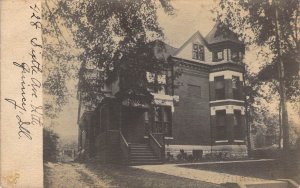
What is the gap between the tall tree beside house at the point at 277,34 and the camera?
386cm

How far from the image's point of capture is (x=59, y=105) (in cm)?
322

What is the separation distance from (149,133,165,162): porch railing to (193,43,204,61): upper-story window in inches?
31.5

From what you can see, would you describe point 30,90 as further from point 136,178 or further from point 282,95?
point 282,95

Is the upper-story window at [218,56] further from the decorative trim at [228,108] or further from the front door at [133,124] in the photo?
the front door at [133,124]

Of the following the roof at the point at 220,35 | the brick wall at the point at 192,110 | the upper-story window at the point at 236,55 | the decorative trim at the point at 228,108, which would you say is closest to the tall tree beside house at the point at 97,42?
the brick wall at the point at 192,110

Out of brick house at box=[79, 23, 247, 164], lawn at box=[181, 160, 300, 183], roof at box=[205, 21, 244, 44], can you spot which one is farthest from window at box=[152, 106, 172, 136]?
roof at box=[205, 21, 244, 44]

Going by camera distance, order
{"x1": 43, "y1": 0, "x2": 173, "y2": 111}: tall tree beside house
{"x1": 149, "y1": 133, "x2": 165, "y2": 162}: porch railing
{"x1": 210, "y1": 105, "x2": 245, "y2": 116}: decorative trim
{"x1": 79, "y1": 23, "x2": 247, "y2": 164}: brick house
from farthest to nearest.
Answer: {"x1": 210, "y1": 105, "x2": 245, "y2": 116}: decorative trim, {"x1": 149, "y1": 133, "x2": 165, "y2": 162}: porch railing, {"x1": 79, "y1": 23, "x2": 247, "y2": 164}: brick house, {"x1": 43, "y1": 0, "x2": 173, "y2": 111}: tall tree beside house

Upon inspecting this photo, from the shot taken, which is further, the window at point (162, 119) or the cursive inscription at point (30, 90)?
the window at point (162, 119)

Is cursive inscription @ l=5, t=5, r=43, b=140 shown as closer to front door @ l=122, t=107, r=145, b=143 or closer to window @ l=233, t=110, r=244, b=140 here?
front door @ l=122, t=107, r=145, b=143

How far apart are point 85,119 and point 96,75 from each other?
1.18ft

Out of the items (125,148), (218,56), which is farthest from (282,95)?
(125,148)

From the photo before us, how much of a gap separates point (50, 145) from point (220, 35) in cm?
176

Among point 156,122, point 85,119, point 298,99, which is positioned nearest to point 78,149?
point 85,119

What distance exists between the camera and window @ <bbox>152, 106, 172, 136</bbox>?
11.9 feet
